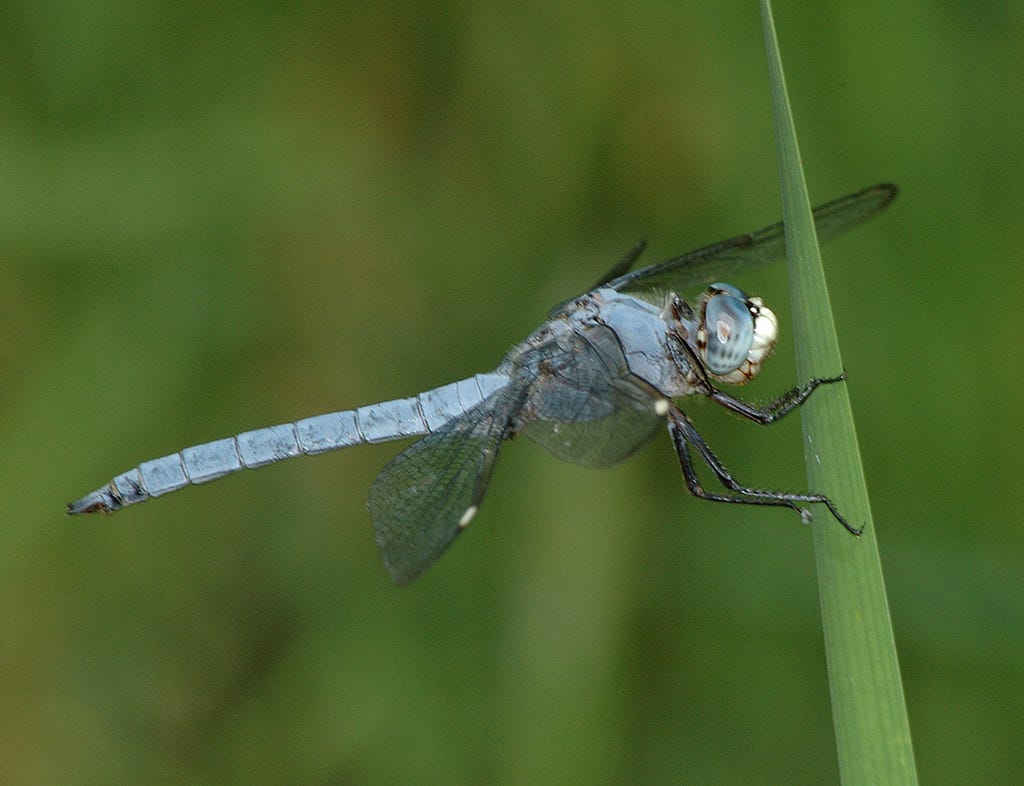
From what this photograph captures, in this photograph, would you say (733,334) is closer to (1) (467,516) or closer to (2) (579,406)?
(2) (579,406)

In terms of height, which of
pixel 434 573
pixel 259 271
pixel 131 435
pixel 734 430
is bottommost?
pixel 434 573

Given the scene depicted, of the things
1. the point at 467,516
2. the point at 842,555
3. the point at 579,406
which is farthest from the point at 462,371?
the point at 842,555

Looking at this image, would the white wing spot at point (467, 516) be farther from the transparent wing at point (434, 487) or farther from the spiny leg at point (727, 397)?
the spiny leg at point (727, 397)

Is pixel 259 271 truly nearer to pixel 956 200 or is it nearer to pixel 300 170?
pixel 300 170

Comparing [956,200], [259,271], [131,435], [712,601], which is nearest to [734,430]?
[712,601]

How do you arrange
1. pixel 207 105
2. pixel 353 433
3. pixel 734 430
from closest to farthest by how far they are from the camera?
pixel 353 433 < pixel 734 430 < pixel 207 105

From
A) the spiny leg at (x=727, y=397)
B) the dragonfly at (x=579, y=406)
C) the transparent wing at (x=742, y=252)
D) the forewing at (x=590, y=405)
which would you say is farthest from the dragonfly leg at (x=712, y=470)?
A: the transparent wing at (x=742, y=252)
